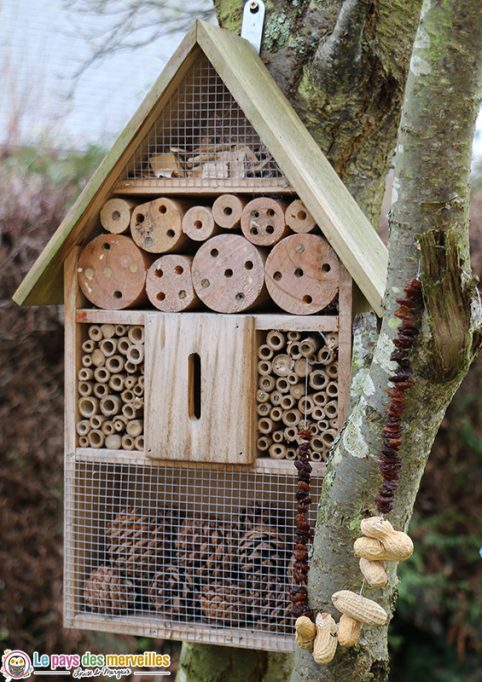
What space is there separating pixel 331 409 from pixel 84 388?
534mm

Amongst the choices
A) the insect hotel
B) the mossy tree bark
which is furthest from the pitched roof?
the mossy tree bark

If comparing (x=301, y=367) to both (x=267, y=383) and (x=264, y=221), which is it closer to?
(x=267, y=383)

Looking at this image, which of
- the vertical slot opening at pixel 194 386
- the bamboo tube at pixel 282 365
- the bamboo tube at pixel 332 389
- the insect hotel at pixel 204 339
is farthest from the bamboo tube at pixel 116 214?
the bamboo tube at pixel 332 389

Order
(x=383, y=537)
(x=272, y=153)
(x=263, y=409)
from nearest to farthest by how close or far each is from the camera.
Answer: (x=383, y=537) < (x=272, y=153) < (x=263, y=409)

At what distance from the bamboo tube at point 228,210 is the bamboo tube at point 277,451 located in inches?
17.4

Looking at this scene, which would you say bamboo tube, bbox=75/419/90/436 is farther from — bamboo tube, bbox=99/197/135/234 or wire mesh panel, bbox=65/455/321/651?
bamboo tube, bbox=99/197/135/234

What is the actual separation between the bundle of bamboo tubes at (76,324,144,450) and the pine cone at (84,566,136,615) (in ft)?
0.89

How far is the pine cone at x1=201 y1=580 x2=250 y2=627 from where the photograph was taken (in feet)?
6.23

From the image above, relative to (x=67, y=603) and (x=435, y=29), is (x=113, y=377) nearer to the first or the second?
(x=67, y=603)

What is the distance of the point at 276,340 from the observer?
1866 millimetres

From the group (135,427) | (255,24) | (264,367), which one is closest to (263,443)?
(264,367)

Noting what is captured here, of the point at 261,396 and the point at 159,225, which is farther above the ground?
the point at 159,225

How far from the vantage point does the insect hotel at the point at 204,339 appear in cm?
182

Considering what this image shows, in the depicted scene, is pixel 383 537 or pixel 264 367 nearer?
pixel 383 537
